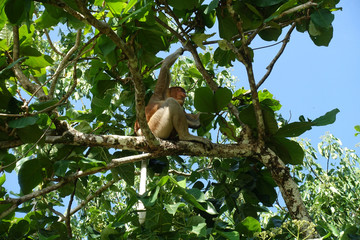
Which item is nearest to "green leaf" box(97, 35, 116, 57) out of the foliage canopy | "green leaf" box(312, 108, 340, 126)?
the foliage canopy

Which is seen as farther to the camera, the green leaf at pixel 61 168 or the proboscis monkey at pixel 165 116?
the proboscis monkey at pixel 165 116

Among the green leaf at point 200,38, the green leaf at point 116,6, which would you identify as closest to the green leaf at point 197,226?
the green leaf at point 200,38

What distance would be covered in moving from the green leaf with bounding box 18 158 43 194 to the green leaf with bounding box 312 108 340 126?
7.17 feet

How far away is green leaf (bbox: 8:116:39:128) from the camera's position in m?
2.64

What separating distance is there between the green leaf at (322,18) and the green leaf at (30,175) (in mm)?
2402

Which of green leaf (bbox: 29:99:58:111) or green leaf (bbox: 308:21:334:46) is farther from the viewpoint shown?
green leaf (bbox: 308:21:334:46)

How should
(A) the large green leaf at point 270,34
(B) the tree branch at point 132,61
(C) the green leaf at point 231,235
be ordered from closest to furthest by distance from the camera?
1. (B) the tree branch at point 132,61
2. (C) the green leaf at point 231,235
3. (A) the large green leaf at point 270,34

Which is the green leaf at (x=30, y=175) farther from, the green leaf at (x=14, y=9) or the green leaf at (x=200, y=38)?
the green leaf at (x=200, y=38)

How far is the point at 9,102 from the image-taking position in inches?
117

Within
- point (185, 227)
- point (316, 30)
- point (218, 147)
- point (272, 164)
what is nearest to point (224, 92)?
point (218, 147)

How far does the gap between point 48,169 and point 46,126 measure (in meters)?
0.50

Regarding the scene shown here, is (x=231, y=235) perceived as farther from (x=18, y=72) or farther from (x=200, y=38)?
(x=18, y=72)

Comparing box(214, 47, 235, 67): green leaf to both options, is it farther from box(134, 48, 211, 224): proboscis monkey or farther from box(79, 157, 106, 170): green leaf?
box(79, 157, 106, 170): green leaf

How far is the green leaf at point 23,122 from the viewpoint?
264cm
